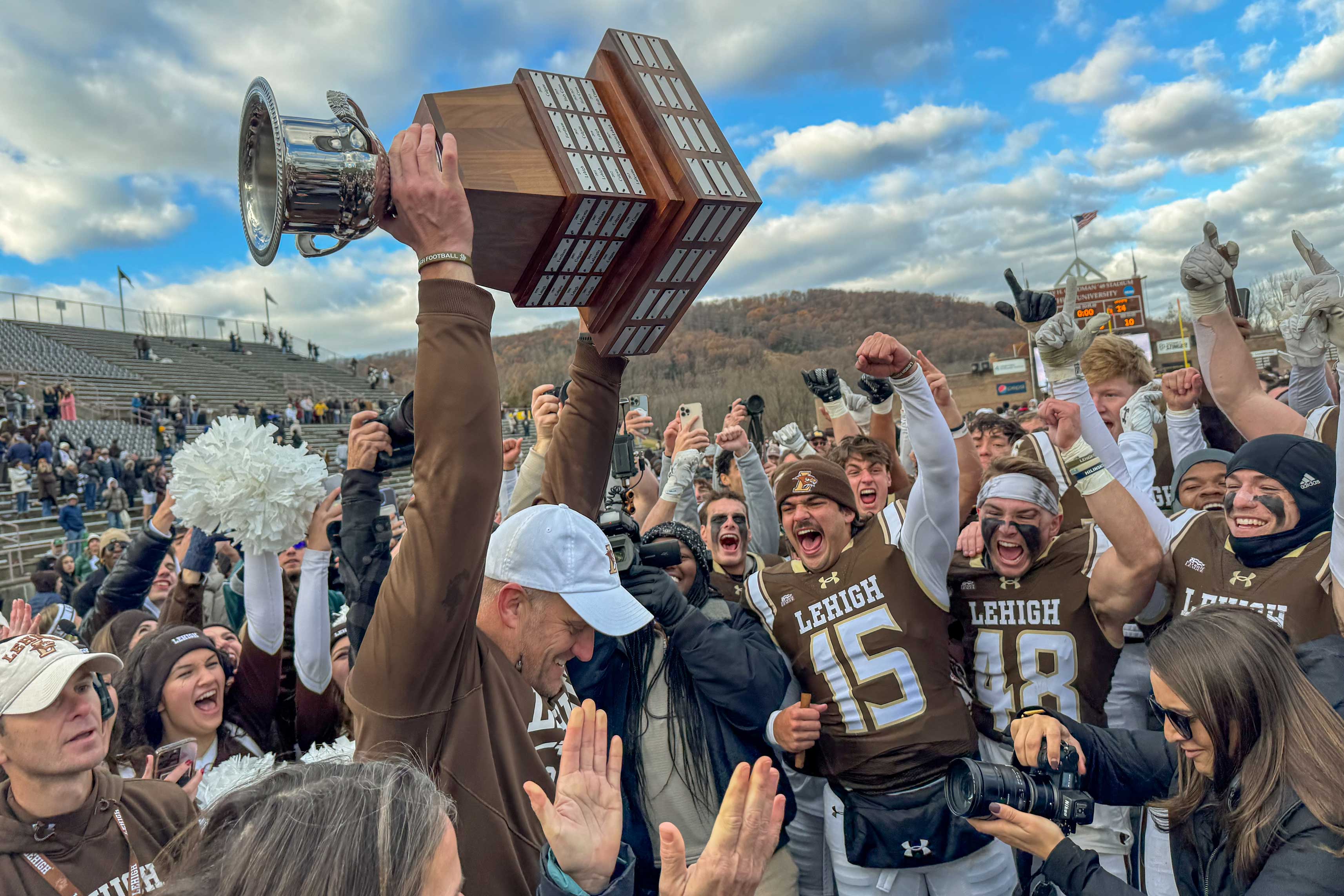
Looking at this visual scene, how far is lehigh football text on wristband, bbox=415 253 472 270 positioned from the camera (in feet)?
5.55

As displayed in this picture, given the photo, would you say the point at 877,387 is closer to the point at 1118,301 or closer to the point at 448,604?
the point at 448,604

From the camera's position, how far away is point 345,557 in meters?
2.25

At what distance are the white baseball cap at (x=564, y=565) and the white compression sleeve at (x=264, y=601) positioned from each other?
2145mm

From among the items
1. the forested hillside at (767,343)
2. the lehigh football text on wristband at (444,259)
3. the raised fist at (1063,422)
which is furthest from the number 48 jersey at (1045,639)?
the forested hillside at (767,343)

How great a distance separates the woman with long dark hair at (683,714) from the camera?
3.11 meters

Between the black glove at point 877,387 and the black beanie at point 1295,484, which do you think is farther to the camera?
the black glove at point 877,387

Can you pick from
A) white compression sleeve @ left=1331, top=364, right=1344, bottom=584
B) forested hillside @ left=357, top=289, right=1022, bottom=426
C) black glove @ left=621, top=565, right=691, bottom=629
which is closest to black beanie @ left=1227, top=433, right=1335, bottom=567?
white compression sleeve @ left=1331, top=364, right=1344, bottom=584

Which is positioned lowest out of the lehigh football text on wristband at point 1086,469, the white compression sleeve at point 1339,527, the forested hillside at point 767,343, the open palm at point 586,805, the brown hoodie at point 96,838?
the brown hoodie at point 96,838

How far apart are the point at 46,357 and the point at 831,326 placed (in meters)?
83.8

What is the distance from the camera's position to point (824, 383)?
5.27 metres

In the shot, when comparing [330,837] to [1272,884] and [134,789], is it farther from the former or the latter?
[1272,884]

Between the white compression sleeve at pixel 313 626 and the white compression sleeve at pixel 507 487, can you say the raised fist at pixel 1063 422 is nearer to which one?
the white compression sleeve at pixel 507 487

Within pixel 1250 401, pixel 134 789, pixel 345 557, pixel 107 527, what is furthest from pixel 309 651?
pixel 107 527

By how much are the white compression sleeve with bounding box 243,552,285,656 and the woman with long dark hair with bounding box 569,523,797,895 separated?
1425mm
